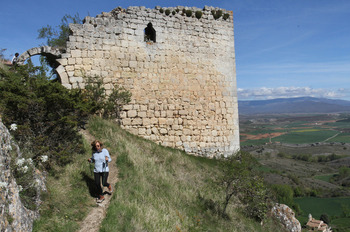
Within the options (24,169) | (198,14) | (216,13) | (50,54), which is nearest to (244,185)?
(24,169)

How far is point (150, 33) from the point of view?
10570 mm

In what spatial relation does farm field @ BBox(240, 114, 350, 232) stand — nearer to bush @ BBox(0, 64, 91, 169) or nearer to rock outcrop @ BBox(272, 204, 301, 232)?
rock outcrop @ BBox(272, 204, 301, 232)

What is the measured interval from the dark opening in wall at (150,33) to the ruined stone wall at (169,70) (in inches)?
7.4

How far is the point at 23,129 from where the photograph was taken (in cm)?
516

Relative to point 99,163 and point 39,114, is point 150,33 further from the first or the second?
point 99,163

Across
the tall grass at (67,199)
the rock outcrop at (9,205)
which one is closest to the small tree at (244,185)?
the tall grass at (67,199)

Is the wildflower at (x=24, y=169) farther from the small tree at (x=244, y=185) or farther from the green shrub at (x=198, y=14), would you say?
the green shrub at (x=198, y=14)

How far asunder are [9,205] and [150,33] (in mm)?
8758

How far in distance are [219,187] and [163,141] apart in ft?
10.1

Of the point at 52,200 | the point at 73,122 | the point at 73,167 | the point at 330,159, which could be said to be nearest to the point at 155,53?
the point at 73,122

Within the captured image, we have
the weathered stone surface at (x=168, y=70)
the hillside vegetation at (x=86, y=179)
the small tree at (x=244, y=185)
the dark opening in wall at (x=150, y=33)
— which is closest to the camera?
the hillside vegetation at (x=86, y=179)

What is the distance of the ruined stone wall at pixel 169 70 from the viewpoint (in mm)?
9414

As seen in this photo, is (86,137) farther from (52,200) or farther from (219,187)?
(219,187)

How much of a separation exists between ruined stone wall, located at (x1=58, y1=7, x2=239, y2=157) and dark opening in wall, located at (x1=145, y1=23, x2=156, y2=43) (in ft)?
0.62
